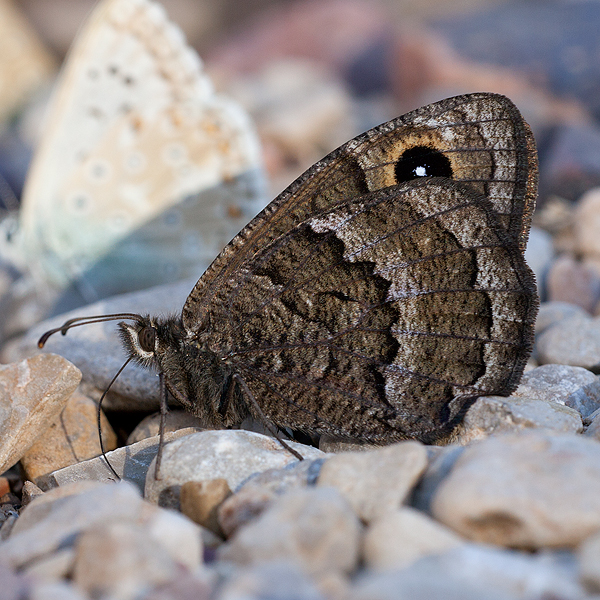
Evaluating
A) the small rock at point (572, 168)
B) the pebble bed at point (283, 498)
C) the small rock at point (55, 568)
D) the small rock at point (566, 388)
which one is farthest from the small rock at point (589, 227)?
the small rock at point (55, 568)

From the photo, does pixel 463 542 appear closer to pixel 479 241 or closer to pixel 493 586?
pixel 493 586

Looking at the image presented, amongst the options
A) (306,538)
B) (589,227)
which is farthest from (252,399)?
(589,227)

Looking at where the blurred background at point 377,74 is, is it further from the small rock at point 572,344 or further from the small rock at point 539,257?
the small rock at point 572,344

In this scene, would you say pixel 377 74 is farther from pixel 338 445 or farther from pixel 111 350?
pixel 338 445

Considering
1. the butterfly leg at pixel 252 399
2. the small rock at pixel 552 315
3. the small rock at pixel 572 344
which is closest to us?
the butterfly leg at pixel 252 399

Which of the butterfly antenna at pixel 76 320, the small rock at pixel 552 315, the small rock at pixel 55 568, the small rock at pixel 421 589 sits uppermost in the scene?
the butterfly antenna at pixel 76 320

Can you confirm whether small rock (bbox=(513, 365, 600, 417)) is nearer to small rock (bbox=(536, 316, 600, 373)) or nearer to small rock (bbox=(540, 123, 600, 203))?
small rock (bbox=(536, 316, 600, 373))
